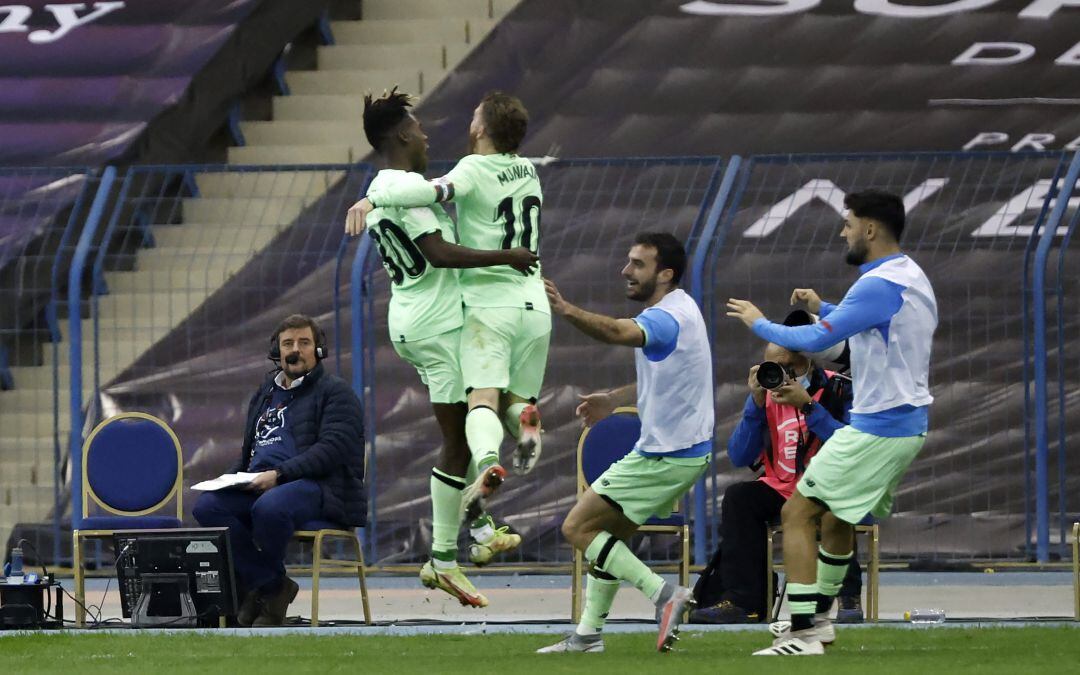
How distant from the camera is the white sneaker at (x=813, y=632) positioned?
7.97 metres

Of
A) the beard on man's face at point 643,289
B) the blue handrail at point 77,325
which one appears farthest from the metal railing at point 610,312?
the beard on man's face at point 643,289

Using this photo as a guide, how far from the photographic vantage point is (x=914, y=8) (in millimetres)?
14617

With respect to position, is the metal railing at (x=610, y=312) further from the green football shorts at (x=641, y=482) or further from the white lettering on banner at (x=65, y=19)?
the green football shorts at (x=641, y=482)

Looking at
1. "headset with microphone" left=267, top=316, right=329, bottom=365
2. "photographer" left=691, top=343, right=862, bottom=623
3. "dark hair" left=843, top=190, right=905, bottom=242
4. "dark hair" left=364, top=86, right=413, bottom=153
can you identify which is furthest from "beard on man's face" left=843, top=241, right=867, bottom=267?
"headset with microphone" left=267, top=316, right=329, bottom=365

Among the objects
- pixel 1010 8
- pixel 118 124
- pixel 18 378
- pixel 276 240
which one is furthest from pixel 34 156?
pixel 1010 8

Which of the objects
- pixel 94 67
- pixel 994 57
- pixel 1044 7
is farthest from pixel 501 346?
pixel 94 67

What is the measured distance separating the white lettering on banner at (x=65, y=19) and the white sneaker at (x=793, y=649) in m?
9.10

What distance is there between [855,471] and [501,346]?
1.62m

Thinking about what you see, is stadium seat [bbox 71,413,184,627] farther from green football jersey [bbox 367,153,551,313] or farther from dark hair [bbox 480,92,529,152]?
dark hair [bbox 480,92,529,152]

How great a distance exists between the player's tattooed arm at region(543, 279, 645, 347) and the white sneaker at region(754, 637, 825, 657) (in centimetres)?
127

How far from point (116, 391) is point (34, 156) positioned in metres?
2.71

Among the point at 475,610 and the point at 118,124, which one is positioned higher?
the point at 118,124

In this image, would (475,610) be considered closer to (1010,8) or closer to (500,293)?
(500,293)

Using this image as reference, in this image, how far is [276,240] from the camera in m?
12.8
